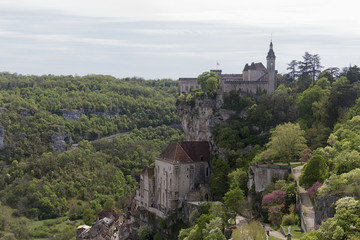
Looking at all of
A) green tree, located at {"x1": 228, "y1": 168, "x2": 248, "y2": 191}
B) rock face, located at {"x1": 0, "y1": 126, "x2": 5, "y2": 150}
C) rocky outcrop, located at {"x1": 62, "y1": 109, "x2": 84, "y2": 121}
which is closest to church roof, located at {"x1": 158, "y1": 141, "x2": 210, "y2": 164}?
green tree, located at {"x1": 228, "y1": 168, "x2": 248, "y2": 191}

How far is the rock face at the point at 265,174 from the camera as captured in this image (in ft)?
173

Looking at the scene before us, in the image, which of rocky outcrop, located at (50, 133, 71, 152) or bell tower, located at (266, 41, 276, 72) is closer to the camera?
bell tower, located at (266, 41, 276, 72)

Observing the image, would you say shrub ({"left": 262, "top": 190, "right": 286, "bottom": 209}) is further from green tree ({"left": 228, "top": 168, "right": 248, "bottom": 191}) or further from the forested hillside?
the forested hillside

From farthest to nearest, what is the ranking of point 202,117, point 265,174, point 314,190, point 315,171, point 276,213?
point 202,117 → point 265,174 → point 276,213 → point 315,171 → point 314,190

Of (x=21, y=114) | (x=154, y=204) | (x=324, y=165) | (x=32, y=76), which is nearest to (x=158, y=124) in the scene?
(x=21, y=114)

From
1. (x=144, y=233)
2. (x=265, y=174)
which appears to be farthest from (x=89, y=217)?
(x=265, y=174)

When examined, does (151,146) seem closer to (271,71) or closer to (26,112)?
(26,112)

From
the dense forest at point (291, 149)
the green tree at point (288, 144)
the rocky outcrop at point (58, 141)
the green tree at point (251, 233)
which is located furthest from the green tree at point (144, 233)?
the rocky outcrop at point (58, 141)

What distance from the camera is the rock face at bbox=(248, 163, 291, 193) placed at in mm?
52750

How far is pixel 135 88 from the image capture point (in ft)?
581

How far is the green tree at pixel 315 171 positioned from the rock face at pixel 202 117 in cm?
2884

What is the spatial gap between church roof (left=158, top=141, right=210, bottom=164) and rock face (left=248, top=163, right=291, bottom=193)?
1278 cm

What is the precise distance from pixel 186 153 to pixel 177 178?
4.11 metres

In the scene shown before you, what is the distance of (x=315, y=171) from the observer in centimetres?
4450
